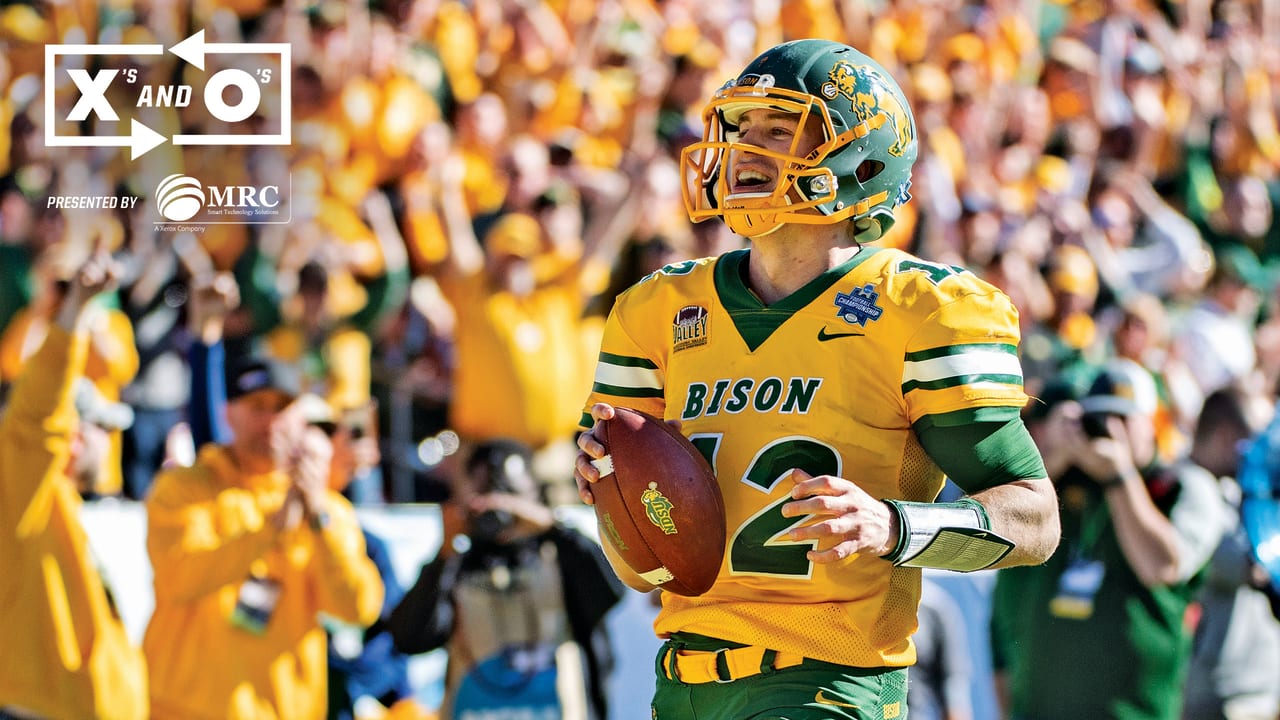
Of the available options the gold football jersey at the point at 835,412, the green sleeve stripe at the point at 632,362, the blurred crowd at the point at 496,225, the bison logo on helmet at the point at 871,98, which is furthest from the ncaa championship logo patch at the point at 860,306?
the blurred crowd at the point at 496,225

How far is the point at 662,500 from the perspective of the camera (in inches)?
116

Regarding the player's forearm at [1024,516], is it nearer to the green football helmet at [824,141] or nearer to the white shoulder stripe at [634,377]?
the green football helmet at [824,141]

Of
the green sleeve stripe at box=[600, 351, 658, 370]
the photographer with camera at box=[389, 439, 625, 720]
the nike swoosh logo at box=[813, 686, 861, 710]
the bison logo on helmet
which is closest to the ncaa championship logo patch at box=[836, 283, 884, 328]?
the bison logo on helmet

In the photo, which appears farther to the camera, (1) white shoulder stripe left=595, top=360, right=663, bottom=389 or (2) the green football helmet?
(1) white shoulder stripe left=595, top=360, right=663, bottom=389

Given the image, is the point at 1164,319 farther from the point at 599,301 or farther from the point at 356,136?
the point at 356,136

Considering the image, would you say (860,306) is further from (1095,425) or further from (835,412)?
(1095,425)

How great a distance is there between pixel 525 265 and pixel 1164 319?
3.63m

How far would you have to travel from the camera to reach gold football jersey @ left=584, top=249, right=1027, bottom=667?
117 inches

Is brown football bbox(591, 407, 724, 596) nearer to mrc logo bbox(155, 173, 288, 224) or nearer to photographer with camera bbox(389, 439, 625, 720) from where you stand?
photographer with camera bbox(389, 439, 625, 720)

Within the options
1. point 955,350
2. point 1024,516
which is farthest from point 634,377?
point 1024,516

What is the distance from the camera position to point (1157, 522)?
5.66 metres

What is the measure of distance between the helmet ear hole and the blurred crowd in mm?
2933

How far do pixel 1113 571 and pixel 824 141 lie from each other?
3.11 m

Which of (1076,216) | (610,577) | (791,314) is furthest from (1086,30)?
(791,314)
